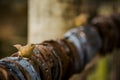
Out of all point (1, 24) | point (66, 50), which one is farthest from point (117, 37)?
point (1, 24)

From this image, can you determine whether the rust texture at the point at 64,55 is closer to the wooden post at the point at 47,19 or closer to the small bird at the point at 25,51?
the small bird at the point at 25,51

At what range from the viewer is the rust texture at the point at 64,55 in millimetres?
1200

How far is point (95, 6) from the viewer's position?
14.5 feet

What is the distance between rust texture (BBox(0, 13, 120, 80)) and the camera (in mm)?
1200

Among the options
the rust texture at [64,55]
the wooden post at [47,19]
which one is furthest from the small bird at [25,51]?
the wooden post at [47,19]

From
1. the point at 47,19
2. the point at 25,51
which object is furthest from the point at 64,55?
the point at 47,19

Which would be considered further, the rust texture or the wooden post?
the wooden post

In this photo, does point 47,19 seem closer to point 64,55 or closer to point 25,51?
point 64,55

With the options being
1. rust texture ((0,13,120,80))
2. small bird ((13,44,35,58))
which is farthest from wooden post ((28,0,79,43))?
small bird ((13,44,35,58))

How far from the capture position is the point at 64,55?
1.58 m

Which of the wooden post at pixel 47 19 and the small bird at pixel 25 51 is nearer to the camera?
the small bird at pixel 25 51

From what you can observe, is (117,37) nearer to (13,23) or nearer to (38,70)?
(38,70)

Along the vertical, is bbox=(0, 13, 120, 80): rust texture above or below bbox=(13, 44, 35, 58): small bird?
below

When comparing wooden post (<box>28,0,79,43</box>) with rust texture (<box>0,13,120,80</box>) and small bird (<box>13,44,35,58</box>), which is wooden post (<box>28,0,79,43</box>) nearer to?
rust texture (<box>0,13,120,80</box>)
